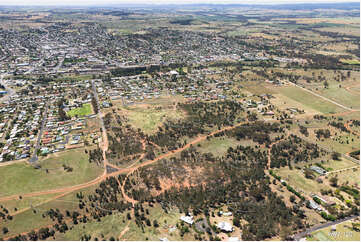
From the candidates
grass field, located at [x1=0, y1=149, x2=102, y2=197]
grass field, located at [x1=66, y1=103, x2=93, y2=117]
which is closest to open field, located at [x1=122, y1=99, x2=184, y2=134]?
grass field, located at [x1=66, y1=103, x2=93, y2=117]

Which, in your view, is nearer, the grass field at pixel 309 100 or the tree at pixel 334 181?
the tree at pixel 334 181

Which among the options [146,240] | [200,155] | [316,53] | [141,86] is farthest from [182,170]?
[316,53]

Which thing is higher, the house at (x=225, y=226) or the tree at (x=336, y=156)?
the tree at (x=336, y=156)

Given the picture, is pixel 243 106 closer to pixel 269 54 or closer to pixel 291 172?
pixel 291 172

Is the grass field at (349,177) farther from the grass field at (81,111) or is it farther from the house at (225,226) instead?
the grass field at (81,111)

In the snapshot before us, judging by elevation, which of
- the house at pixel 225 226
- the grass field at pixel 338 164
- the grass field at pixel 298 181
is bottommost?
the house at pixel 225 226

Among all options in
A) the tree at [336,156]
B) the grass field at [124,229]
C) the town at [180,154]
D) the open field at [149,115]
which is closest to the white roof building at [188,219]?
the town at [180,154]
